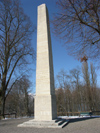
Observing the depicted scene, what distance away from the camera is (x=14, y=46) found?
49.4 feet

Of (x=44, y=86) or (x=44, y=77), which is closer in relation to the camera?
(x=44, y=86)

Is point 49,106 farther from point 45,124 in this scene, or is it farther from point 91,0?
point 91,0

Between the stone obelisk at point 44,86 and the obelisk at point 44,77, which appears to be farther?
the obelisk at point 44,77

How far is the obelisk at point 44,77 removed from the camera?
27.2 feet

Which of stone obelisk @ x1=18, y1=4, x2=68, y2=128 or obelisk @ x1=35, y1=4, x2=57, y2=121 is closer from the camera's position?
stone obelisk @ x1=18, y1=4, x2=68, y2=128

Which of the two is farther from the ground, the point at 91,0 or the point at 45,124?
the point at 91,0

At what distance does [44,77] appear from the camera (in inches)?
354

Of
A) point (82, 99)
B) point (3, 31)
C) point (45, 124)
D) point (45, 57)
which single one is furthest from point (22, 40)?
point (82, 99)

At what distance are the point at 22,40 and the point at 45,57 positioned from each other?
764 cm

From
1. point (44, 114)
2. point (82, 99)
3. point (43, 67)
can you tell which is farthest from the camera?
point (82, 99)

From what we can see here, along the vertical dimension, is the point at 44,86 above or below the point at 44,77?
below

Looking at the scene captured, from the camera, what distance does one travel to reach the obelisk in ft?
27.2

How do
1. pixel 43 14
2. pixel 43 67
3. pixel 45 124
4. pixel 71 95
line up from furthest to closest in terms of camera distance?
pixel 71 95 → pixel 43 14 → pixel 43 67 → pixel 45 124

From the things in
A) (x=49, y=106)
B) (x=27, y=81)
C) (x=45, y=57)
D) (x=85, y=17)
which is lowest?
(x=49, y=106)
